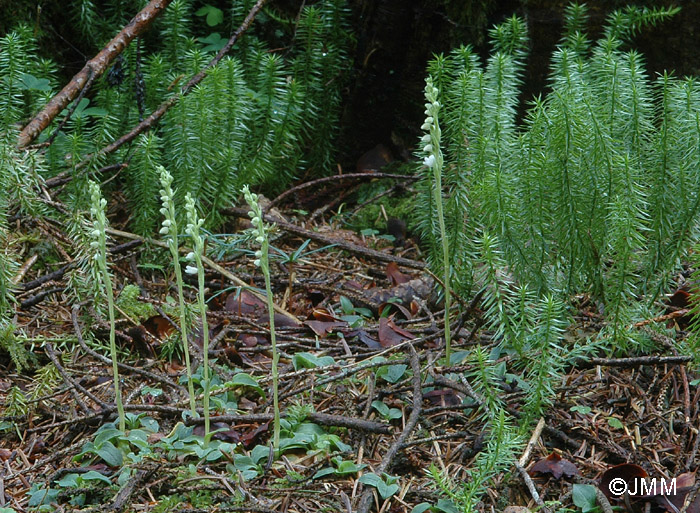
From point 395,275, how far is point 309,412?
1.22 m

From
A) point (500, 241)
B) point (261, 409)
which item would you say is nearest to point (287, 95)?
point (500, 241)

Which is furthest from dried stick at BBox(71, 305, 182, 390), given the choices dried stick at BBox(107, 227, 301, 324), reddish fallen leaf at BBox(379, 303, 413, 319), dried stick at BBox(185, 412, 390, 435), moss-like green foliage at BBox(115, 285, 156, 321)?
reddish fallen leaf at BBox(379, 303, 413, 319)

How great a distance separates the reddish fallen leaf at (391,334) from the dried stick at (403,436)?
35 cm

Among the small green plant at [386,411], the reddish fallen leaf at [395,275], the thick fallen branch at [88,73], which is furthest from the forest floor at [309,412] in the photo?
the thick fallen branch at [88,73]

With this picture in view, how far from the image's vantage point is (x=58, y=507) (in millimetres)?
2133

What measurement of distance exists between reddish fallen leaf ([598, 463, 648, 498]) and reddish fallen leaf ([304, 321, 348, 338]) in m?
1.33

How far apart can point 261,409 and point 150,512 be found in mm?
558

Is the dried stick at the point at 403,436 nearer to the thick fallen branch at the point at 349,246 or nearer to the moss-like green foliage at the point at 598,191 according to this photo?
the moss-like green foliage at the point at 598,191

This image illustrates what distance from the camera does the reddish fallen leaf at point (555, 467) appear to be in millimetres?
2186

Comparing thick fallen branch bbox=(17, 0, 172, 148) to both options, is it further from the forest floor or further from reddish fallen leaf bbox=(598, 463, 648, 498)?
reddish fallen leaf bbox=(598, 463, 648, 498)

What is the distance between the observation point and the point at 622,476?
6.94 feet

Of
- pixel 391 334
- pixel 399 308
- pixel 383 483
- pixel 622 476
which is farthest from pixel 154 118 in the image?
pixel 622 476

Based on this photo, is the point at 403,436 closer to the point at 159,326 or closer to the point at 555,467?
the point at 555,467

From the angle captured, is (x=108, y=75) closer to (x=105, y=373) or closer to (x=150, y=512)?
(x=105, y=373)
